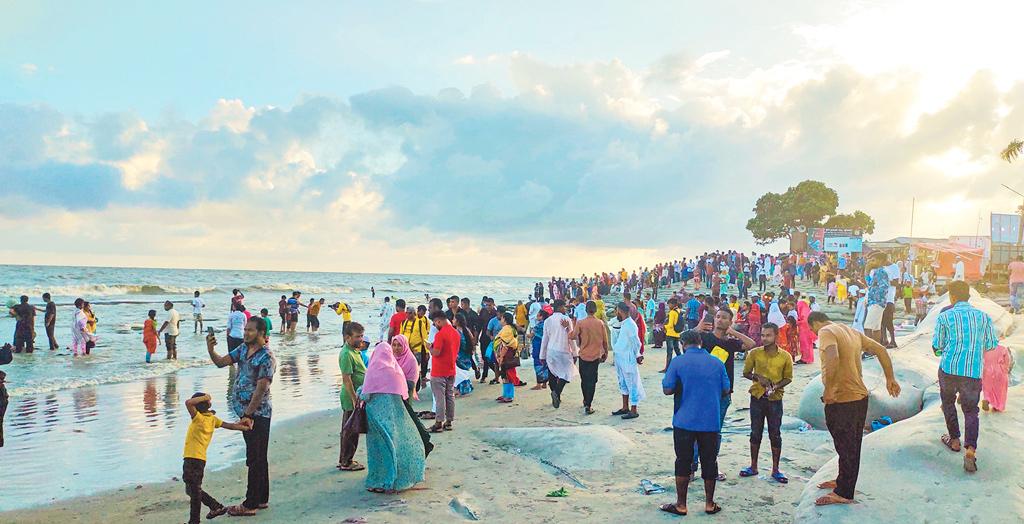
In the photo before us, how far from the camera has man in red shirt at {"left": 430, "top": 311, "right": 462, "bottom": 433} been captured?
897 centimetres

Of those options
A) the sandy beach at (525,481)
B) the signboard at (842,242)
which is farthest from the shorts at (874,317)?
the signboard at (842,242)

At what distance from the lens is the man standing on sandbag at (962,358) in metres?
5.49

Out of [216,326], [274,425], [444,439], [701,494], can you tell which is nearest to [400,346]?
[444,439]

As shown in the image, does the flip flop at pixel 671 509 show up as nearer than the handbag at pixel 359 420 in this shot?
Yes

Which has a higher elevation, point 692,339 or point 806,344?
point 692,339

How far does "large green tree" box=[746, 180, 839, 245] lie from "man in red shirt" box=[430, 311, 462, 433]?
181 feet

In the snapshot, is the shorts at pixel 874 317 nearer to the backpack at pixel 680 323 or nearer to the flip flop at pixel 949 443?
the backpack at pixel 680 323

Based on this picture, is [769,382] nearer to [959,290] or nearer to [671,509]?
[671,509]

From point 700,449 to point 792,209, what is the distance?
57.8 metres

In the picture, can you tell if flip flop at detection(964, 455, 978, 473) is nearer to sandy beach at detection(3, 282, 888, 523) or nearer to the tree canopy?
sandy beach at detection(3, 282, 888, 523)

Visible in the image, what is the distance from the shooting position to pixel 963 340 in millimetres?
5738

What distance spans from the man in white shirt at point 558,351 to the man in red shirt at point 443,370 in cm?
216

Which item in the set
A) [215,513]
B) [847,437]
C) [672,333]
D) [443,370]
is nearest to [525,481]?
[443,370]

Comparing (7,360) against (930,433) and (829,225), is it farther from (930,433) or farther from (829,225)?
(829,225)
